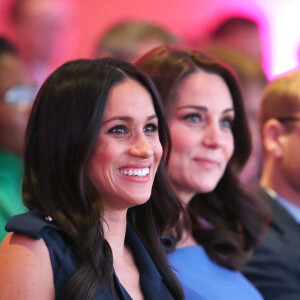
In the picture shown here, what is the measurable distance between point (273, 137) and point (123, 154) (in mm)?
1103

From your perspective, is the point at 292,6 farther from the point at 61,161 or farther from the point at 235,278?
the point at 61,161

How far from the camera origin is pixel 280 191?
260 cm

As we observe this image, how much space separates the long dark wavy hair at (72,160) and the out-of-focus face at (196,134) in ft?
1.57

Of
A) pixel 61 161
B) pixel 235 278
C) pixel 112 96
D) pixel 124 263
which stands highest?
pixel 112 96

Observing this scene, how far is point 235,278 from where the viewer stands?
2.12 metres

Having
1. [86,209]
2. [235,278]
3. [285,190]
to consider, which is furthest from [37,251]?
[285,190]

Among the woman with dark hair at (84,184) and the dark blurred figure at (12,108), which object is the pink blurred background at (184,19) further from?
the woman with dark hair at (84,184)

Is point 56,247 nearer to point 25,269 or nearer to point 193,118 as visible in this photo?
point 25,269

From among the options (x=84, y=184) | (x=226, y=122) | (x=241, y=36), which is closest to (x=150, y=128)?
(x=84, y=184)

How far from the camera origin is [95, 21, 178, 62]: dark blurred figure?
319cm

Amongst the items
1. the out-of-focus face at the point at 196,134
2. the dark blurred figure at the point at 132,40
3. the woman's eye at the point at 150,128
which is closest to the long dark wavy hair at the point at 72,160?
the woman's eye at the point at 150,128

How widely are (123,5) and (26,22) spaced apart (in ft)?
2.81

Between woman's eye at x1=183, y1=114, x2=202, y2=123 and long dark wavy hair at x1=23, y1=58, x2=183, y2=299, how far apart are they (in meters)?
0.49

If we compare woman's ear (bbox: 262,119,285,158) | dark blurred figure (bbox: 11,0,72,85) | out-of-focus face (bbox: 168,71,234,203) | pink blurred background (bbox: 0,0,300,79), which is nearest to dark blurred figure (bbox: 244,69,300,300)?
woman's ear (bbox: 262,119,285,158)
